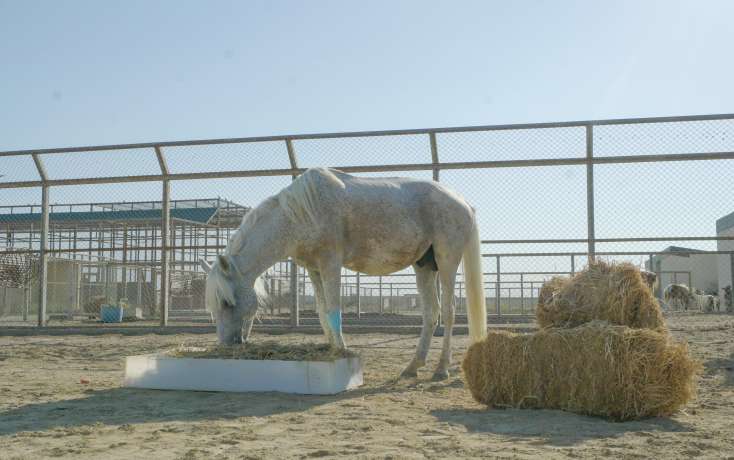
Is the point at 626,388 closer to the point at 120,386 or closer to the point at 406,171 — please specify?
the point at 120,386

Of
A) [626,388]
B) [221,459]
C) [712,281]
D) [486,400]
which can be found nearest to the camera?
[221,459]

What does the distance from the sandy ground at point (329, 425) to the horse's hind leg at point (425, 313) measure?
18cm

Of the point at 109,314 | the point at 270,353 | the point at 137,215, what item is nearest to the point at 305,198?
the point at 270,353

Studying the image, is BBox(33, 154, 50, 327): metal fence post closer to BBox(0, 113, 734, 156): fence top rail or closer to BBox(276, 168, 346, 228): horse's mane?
BBox(0, 113, 734, 156): fence top rail

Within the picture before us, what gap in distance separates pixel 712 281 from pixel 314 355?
29.6 metres

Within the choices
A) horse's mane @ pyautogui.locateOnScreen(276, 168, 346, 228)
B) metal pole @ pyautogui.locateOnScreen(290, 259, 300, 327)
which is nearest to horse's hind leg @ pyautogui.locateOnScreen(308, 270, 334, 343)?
horse's mane @ pyautogui.locateOnScreen(276, 168, 346, 228)

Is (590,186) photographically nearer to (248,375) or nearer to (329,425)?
(248,375)

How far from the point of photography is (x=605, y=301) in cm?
464

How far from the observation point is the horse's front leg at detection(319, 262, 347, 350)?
5492 millimetres

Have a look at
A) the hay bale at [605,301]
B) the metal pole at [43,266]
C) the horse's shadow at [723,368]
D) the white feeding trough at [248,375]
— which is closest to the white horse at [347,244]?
the white feeding trough at [248,375]

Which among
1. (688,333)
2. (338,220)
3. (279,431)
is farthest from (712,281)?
(279,431)

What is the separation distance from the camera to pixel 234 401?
4469 millimetres

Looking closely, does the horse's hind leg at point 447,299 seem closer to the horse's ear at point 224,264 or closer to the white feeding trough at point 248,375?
the white feeding trough at point 248,375

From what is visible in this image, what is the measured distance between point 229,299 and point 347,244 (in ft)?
3.88
